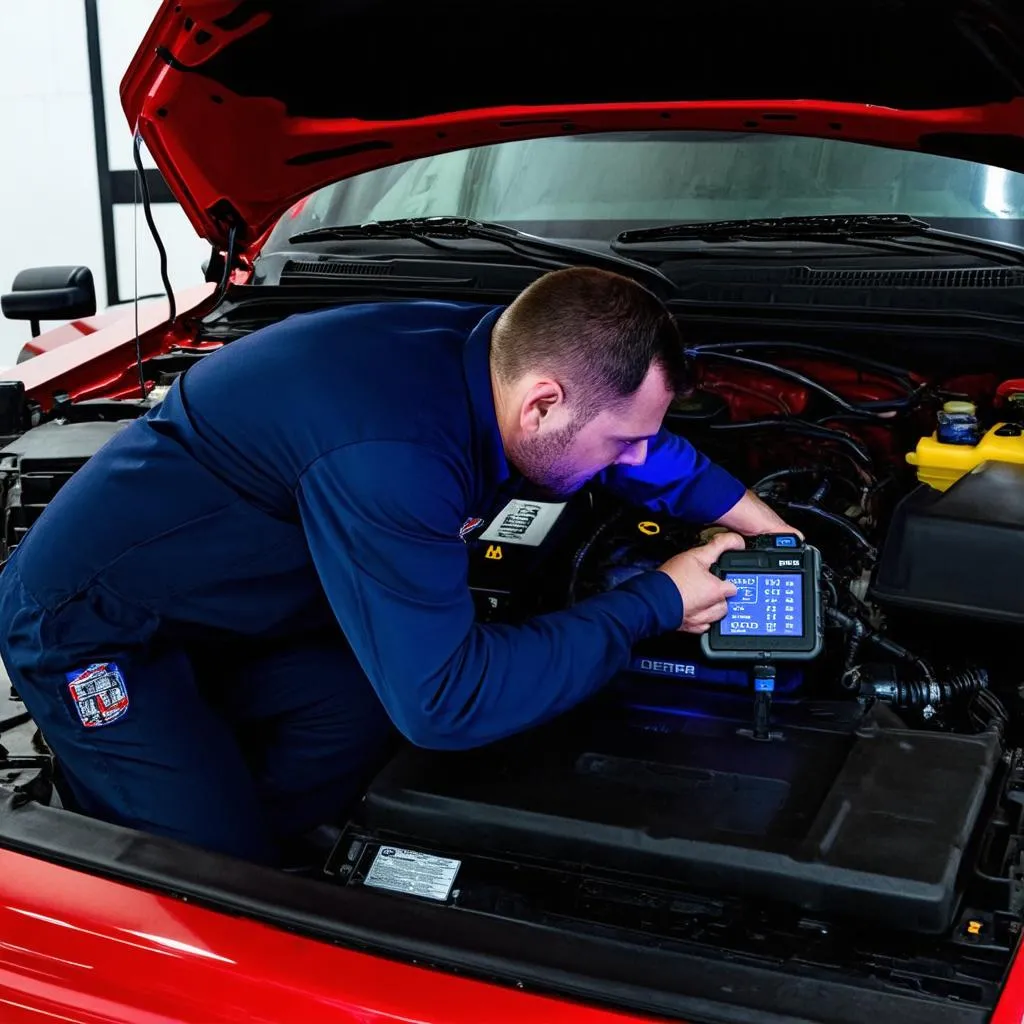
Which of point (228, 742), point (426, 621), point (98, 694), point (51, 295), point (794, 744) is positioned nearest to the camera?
point (426, 621)

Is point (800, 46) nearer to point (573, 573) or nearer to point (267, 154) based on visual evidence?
point (573, 573)

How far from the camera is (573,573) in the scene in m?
1.71

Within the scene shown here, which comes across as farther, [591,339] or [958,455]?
Answer: [958,455]

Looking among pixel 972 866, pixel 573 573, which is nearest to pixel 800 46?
pixel 573 573

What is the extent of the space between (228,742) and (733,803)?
0.73 meters

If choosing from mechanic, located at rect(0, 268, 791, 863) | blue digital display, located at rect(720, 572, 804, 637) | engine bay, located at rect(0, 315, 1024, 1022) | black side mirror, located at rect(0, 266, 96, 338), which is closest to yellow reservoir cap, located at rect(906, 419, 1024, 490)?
engine bay, located at rect(0, 315, 1024, 1022)

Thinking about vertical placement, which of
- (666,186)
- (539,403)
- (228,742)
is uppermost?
(666,186)

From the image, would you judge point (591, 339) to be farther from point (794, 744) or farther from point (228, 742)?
point (228, 742)

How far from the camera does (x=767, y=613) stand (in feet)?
4.88

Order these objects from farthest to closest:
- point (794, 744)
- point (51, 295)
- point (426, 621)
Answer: point (51, 295) → point (794, 744) → point (426, 621)

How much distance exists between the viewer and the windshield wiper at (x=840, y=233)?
1.95 metres

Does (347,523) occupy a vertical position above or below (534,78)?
below

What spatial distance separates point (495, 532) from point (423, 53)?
729 mm

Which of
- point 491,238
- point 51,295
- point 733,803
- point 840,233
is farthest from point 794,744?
point 51,295
